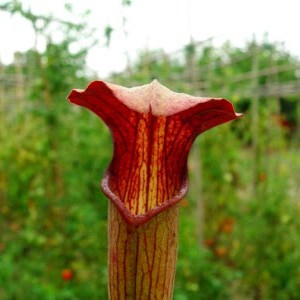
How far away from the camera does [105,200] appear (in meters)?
4.40

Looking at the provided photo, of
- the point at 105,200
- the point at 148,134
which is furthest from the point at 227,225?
the point at 148,134

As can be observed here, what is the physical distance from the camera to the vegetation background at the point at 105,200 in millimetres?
4277

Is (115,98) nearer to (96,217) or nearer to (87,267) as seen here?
(96,217)

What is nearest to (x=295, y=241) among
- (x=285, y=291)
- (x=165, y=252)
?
(x=285, y=291)

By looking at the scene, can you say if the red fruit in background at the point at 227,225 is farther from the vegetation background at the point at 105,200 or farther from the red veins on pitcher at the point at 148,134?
the red veins on pitcher at the point at 148,134

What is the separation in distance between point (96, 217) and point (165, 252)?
2.86 m

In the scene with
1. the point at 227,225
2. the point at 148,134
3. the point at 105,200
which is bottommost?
the point at 227,225

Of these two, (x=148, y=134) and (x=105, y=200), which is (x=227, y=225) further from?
(x=148, y=134)

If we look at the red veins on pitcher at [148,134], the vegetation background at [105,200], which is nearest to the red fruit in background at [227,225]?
the vegetation background at [105,200]

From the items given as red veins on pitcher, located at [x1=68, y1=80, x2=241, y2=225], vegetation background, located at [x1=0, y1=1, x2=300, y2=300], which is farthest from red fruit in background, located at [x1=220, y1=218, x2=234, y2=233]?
red veins on pitcher, located at [x1=68, y1=80, x2=241, y2=225]

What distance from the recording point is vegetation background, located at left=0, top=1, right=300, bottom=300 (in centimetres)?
428

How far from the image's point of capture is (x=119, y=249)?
1.31 m

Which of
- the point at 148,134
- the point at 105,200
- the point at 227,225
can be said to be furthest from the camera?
the point at 227,225

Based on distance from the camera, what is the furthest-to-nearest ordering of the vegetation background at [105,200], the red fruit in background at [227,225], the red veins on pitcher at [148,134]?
the red fruit in background at [227,225]
the vegetation background at [105,200]
the red veins on pitcher at [148,134]
